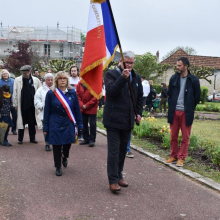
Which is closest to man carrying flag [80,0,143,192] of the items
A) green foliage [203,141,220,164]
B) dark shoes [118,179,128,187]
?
dark shoes [118,179,128,187]

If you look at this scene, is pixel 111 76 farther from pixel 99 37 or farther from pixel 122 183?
pixel 122 183

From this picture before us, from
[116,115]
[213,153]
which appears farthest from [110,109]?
[213,153]

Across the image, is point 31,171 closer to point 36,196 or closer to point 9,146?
point 36,196

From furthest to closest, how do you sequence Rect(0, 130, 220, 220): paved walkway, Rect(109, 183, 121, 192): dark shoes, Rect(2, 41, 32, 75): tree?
Rect(2, 41, 32, 75): tree
Rect(109, 183, 121, 192): dark shoes
Rect(0, 130, 220, 220): paved walkway

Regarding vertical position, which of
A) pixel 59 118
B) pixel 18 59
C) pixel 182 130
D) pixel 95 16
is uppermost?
pixel 18 59

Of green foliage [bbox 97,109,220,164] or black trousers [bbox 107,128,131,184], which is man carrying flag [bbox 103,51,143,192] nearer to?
black trousers [bbox 107,128,131,184]

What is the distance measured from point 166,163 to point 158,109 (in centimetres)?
1423

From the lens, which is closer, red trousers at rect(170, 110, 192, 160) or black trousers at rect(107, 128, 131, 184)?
black trousers at rect(107, 128, 131, 184)

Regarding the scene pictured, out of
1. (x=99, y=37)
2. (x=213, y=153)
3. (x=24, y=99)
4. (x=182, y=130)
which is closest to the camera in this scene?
(x=99, y=37)

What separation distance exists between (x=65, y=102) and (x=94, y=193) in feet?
5.84

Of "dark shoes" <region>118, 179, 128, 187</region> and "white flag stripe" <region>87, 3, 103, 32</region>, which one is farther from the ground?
"white flag stripe" <region>87, 3, 103, 32</region>

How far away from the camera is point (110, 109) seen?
5.62 meters

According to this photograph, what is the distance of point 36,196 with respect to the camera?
17.4 feet

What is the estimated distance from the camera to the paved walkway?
15.6 ft
